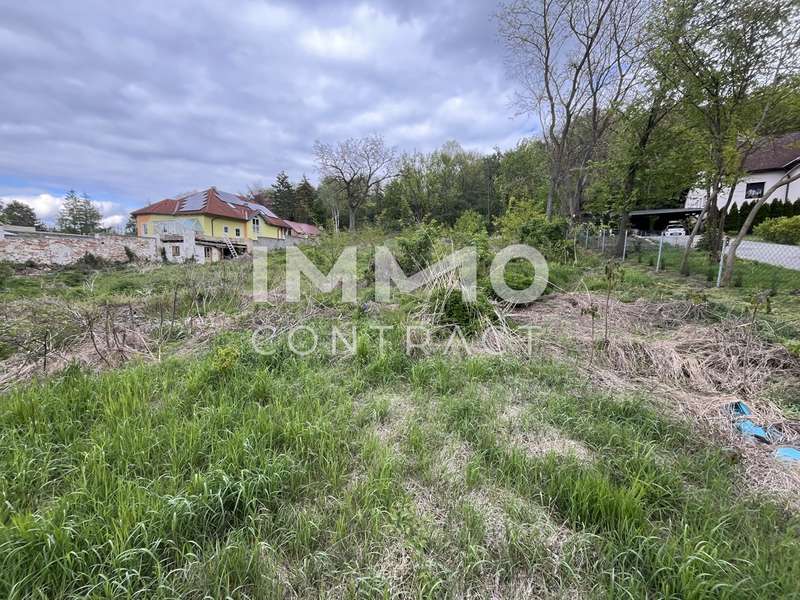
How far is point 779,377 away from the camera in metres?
2.91

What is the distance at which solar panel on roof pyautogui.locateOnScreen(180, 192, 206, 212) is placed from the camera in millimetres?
26766

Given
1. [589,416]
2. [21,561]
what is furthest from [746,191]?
[21,561]

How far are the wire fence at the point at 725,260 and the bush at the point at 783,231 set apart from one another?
0.70 feet

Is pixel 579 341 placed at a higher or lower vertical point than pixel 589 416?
higher

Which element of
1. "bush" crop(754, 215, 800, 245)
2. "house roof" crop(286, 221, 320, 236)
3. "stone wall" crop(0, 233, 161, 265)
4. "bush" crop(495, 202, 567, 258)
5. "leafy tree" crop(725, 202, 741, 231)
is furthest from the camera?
"house roof" crop(286, 221, 320, 236)

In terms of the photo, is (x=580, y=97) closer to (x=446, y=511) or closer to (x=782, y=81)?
(x=782, y=81)

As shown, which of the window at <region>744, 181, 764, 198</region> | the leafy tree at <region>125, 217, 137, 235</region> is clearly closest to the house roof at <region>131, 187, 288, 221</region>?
the leafy tree at <region>125, 217, 137, 235</region>

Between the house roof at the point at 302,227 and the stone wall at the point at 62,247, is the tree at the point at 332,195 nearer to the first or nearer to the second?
the house roof at the point at 302,227

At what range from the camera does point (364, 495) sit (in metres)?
1.66

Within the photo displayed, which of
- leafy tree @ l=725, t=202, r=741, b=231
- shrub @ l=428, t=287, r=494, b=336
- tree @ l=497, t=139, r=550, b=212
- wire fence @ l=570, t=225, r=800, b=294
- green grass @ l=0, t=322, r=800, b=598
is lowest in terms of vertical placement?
green grass @ l=0, t=322, r=800, b=598

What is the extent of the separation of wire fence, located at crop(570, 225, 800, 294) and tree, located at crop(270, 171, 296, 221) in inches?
1561

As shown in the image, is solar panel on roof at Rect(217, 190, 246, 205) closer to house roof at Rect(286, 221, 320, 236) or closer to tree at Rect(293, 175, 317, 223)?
house roof at Rect(286, 221, 320, 236)

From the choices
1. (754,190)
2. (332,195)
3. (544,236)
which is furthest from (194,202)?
(754,190)

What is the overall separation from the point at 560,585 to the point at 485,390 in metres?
1.64
